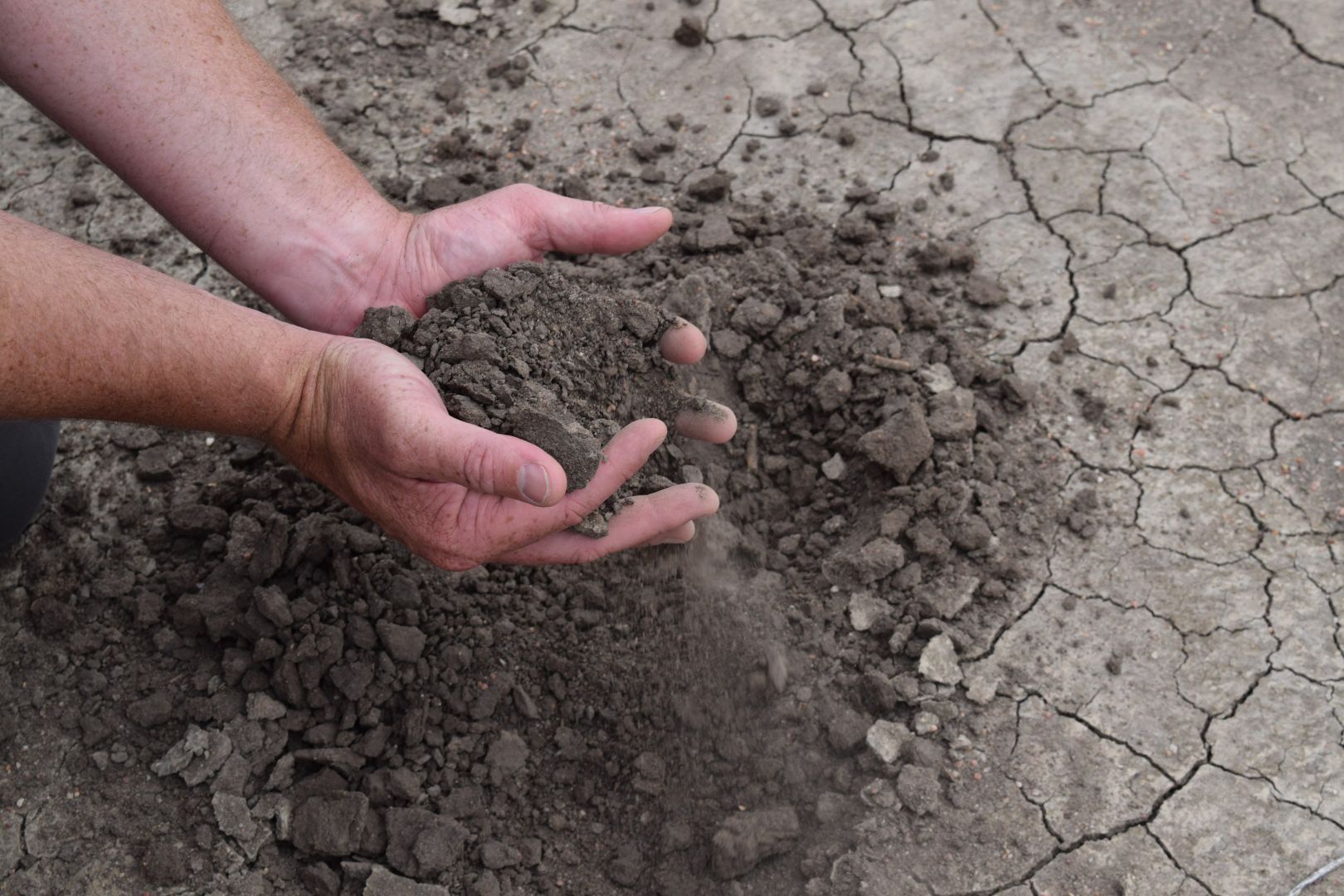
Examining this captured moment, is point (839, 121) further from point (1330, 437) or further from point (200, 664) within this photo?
point (200, 664)

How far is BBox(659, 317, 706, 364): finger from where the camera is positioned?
8.19 feet

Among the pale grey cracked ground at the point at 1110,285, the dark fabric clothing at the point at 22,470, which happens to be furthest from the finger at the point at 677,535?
the dark fabric clothing at the point at 22,470

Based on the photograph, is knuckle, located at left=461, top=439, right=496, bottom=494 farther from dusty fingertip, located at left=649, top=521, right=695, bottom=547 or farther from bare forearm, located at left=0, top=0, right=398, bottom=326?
bare forearm, located at left=0, top=0, right=398, bottom=326

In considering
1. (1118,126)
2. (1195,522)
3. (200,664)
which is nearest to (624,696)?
(200,664)

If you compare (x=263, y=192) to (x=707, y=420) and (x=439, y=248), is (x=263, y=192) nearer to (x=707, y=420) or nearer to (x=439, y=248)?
(x=439, y=248)

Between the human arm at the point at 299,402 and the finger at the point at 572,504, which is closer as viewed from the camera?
the human arm at the point at 299,402

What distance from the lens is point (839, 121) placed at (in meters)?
3.61

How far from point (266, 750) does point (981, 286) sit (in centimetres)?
222

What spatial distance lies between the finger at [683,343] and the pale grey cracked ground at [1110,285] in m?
0.96

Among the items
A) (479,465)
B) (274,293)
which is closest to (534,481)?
(479,465)

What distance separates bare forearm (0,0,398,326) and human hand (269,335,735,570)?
0.44m

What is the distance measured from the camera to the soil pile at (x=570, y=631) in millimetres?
2326

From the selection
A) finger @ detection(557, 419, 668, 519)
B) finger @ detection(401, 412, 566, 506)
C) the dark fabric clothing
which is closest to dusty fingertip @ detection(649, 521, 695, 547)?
finger @ detection(557, 419, 668, 519)

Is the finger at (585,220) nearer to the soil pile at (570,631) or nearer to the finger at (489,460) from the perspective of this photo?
the soil pile at (570,631)
